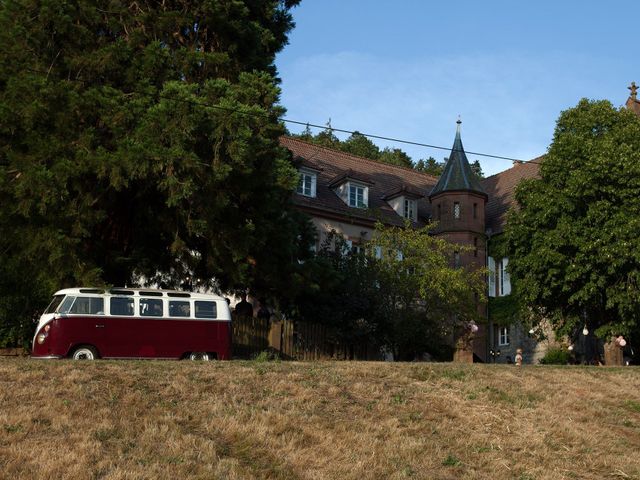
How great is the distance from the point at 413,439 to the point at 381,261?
64.4ft

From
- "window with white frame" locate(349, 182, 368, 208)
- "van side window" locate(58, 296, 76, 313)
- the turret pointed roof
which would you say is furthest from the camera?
the turret pointed roof

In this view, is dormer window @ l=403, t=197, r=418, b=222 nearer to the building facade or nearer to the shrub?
the building facade

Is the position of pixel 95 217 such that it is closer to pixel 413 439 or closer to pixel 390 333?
pixel 413 439

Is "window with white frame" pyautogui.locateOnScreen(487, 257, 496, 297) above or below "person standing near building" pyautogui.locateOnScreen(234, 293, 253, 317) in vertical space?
above

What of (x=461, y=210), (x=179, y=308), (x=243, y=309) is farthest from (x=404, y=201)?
(x=179, y=308)

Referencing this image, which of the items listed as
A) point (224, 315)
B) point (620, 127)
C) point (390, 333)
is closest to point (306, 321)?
point (390, 333)

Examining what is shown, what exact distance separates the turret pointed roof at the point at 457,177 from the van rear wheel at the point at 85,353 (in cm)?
2911

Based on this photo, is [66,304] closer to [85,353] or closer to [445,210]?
[85,353]

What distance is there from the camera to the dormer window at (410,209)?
4640cm

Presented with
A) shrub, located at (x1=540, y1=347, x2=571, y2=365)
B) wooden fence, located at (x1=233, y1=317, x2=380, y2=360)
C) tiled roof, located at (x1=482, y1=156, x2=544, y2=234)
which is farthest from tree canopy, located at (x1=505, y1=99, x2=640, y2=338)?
tiled roof, located at (x1=482, y1=156, x2=544, y2=234)

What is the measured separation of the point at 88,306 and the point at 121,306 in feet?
3.14

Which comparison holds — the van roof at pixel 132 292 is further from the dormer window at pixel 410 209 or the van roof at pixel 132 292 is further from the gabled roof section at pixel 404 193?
the dormer window at pixel 410 209

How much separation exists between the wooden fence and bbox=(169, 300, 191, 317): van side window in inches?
152

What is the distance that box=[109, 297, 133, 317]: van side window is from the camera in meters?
21.6
